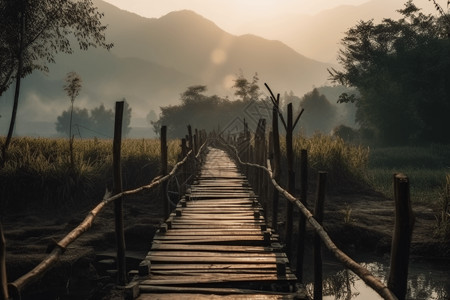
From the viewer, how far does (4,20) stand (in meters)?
14.6

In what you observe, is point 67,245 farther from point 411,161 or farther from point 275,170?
point 411,161

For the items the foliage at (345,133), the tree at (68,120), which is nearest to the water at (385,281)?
the foliage at (345,133)

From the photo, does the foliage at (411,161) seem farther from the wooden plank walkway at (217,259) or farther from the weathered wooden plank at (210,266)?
the weathered wooden plank at (210,266)

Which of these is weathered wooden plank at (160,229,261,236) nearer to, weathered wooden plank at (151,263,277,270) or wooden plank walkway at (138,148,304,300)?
wooden plank walkway at (138,148,304,300)

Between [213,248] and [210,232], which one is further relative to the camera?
[210,232]

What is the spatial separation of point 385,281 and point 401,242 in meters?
5.78

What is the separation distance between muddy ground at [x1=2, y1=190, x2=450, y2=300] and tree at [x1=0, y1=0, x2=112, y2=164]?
546cm

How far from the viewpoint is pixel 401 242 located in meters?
2.55

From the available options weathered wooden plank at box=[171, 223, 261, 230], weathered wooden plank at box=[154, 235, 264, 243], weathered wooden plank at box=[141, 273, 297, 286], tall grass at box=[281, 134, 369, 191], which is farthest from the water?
tall grass at box=[281, 134, 369, 191]

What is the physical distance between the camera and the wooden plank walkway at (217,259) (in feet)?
13.9

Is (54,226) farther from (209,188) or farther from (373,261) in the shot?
(373,261)

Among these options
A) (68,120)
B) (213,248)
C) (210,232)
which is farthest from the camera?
(68,120)

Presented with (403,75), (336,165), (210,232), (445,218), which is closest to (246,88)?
(403,75)

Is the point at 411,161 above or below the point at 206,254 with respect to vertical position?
above
